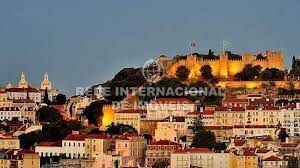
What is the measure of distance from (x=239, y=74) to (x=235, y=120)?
32.7ft

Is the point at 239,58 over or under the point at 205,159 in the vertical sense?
over

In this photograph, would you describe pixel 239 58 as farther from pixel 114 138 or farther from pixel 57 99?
pixel 114 138

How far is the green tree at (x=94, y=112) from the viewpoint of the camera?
55031mm

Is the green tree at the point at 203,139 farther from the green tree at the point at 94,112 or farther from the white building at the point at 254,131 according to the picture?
the green tree at the point at 94,112

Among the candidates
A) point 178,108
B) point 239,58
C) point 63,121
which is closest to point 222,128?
point 178,108

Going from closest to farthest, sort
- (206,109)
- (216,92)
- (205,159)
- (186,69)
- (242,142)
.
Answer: (205,159)
(242,142)
(206,109)
(216,92)
(186,69)

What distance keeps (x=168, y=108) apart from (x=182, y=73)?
7.18m

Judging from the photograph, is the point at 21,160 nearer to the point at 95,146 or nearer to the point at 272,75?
the point at 95,146

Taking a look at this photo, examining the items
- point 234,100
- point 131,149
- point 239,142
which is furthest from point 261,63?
point 131,149

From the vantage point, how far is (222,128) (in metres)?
50.0

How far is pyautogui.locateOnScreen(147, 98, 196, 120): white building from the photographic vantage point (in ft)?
175

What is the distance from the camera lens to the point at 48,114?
5775 centimetres

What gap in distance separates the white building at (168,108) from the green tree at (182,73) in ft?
20.4

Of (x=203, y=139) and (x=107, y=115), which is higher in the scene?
(x=107, y=115)
